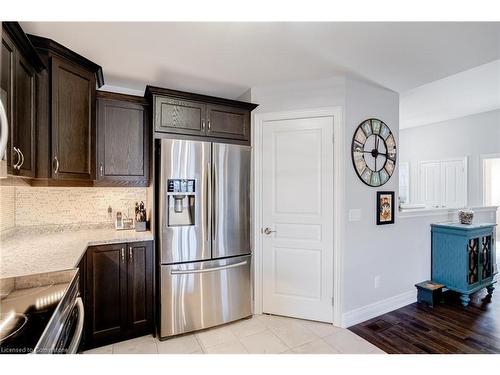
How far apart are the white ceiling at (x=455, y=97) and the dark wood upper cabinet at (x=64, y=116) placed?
3710 mm

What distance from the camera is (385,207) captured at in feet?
9.15

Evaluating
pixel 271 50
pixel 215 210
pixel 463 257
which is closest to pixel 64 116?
pixel 215 210

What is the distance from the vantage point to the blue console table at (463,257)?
296cm

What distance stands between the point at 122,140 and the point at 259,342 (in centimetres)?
218

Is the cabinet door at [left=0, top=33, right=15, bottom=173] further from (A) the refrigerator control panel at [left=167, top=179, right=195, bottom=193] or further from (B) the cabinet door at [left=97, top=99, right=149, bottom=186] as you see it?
(A) the refrigerator control panel at [left=167, top=179, right=195, bottom=193]

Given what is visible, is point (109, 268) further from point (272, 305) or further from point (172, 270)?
point (272, 305)

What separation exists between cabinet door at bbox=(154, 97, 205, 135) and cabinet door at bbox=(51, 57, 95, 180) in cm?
53

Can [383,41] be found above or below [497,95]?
below

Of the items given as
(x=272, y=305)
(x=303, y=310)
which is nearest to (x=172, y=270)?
(x=272, y=305)

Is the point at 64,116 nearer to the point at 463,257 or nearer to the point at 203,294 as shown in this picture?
the point at 203,294

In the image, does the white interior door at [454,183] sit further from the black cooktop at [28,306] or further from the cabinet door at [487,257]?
the black cooktop at [28,306]

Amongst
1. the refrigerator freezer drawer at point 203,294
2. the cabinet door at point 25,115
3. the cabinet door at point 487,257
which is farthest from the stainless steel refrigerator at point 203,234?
the cabinet door at point 487,257

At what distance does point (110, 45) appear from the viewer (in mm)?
1890
